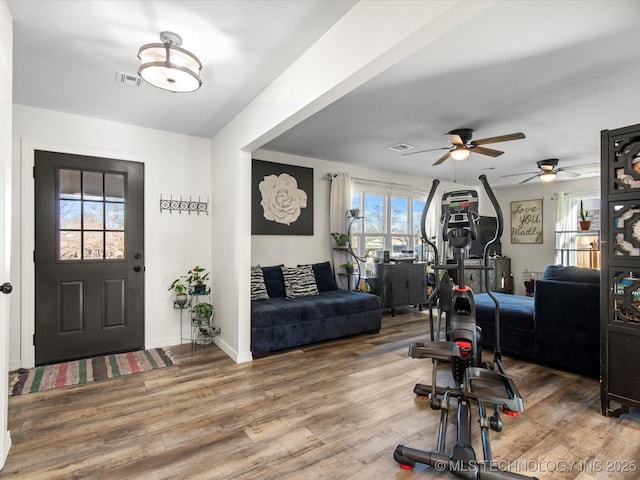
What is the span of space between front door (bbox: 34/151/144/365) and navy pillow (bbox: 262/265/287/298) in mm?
1413

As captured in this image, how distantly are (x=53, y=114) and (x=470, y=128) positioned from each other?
4.29 m

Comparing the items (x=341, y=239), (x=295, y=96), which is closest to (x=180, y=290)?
(x=341, y=239)

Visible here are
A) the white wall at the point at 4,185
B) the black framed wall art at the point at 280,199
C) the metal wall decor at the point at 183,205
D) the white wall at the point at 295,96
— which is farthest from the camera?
the black framed wall art at the point at 280,199

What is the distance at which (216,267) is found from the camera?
395cm

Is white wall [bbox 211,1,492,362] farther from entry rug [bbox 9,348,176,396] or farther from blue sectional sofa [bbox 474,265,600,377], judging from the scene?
blue sectional sofa [bbox 474,265,600,377]

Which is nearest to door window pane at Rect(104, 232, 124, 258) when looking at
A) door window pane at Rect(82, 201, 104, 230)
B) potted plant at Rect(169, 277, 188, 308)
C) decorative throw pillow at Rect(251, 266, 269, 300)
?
door window pane at Rect(82, 201, 104, 230)

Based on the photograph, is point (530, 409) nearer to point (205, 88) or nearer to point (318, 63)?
point (318, 63)

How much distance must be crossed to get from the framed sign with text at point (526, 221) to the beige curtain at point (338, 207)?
4.38 m

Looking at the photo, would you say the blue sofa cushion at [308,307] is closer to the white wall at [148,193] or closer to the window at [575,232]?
the white wall at [148,193]

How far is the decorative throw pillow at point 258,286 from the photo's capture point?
13.3 ft

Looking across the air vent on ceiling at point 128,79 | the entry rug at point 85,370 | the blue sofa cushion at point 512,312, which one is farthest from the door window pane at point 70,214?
the blue sofa cushion at point 512,312

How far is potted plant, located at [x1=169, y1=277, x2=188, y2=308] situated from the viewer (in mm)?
3762

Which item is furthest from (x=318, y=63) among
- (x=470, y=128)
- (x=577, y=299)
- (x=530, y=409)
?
(x=577, y=299)

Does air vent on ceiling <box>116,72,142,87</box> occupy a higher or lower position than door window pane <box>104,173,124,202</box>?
higher
